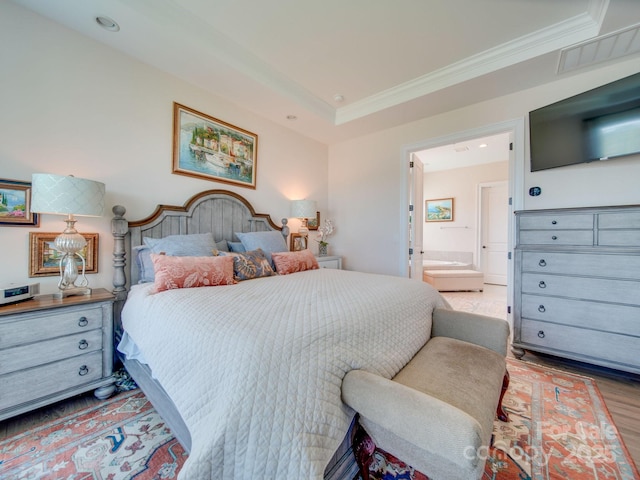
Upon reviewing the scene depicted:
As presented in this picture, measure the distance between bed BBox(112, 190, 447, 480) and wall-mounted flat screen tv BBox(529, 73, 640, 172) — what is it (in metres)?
1.89

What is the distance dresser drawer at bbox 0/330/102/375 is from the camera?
1.42 m

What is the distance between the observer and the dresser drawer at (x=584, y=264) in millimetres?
1929

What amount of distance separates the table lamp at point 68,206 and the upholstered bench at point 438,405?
193 cm


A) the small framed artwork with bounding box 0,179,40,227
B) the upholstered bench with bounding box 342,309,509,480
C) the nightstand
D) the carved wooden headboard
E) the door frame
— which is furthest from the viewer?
the nightstand

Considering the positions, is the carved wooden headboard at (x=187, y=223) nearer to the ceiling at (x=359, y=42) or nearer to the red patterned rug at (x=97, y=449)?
the red patterned rug at (x=97, y=449)

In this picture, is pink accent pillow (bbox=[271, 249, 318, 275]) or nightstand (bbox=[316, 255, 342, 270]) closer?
pink accent pillow (bbox=[271, 249, 318, 275])

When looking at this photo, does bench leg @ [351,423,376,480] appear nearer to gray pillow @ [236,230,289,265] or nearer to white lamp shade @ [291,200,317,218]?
gray pillow @ [236,230,289,265]

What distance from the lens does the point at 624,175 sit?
2.22 m

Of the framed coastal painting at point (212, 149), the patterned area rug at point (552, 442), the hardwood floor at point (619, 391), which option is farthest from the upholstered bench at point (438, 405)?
the framed coastal painting at point (212, 149)

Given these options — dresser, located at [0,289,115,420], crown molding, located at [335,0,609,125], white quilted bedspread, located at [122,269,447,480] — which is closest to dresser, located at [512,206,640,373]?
crown molding, located at [335,0,609,125]

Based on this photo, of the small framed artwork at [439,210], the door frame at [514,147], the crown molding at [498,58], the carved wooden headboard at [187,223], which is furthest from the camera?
the small framed artwork at [439,210]

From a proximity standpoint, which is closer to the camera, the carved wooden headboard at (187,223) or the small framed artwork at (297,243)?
the carved wooden headboard at (187,223)

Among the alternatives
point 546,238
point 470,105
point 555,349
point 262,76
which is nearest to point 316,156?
point 262,76

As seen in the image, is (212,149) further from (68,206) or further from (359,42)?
(359,42)
